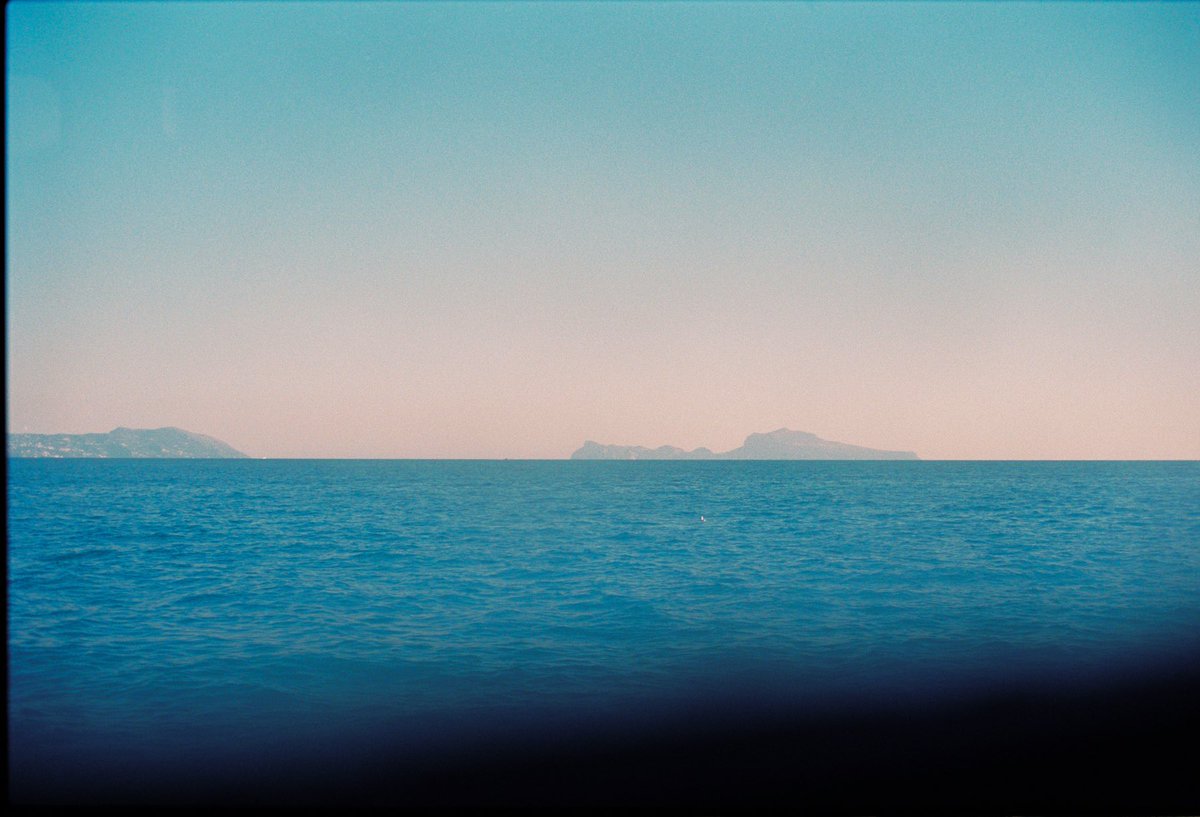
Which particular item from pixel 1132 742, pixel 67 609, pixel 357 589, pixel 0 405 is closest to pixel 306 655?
pixel 357 589


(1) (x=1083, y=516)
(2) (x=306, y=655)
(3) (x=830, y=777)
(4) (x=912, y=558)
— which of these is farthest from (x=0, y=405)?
(1) (x=1083, y=516)

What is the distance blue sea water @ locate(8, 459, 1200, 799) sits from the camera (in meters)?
9.34

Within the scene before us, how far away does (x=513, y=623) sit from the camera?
14.1 m

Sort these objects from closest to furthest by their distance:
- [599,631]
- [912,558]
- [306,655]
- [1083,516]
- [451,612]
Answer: [306,655] → [599,631] → [451,612] → [912,558] → [1083,516]

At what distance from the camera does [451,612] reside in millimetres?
15336

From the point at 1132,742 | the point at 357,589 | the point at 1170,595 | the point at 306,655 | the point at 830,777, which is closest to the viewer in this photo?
the point at 830,777

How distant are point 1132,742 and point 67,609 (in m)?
18.6

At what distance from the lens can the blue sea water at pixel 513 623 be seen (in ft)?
30.6

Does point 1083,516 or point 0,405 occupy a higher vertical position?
point 0,405

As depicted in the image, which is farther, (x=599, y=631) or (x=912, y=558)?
(x=912, y=558)

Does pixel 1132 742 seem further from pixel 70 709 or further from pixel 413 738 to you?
pixel 70 709

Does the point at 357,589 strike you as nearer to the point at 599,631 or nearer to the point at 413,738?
the point at 599,631

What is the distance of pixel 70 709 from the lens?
9.30 meters

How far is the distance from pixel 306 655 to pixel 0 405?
930 cm
